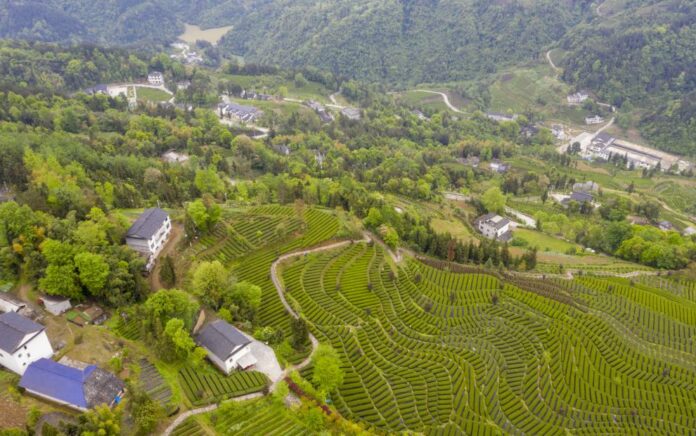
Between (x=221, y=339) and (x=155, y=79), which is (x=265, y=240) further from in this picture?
(x=155, y=79)

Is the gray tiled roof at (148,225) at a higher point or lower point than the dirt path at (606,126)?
higher

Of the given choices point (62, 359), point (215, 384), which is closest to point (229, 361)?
point (215, 384)

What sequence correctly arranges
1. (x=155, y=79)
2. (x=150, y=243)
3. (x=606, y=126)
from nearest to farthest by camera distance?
1. (x=150, y=243)
2. (x=155, y=79)
3. (x=606, y=126)

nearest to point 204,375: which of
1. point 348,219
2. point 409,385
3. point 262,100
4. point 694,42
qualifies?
point 409,385

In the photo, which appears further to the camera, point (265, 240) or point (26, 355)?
point (265, 240)

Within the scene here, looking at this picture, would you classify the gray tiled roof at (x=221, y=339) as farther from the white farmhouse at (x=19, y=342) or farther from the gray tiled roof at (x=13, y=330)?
the gray tiled roof at (x=13, y=330)

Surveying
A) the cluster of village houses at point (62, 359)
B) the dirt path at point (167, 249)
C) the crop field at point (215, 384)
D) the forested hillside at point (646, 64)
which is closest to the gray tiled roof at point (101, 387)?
the cluster of village houses at point (62, 359)
